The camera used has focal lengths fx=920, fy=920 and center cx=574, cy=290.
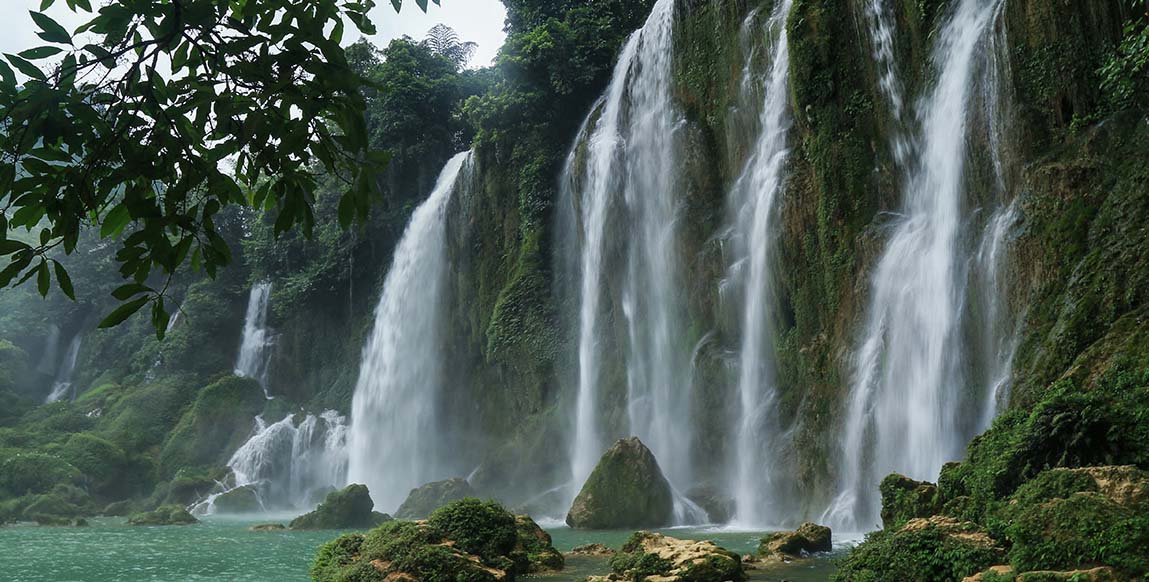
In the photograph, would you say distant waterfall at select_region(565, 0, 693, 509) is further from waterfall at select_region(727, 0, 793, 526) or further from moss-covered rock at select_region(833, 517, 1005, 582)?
moss-covered rock at select_region(833, 517, 1005, 582)

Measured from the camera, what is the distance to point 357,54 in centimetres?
4219

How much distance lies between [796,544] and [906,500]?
2.01 m

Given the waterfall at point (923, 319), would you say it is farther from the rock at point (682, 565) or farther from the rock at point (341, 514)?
the rock at point (341, 514)

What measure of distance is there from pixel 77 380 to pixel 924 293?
44.2 meters

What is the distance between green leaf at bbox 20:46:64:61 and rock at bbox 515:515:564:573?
30.3 ft

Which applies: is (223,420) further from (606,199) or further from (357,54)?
(606,199)

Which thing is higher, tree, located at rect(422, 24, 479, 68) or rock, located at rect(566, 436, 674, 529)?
tree, located at rect(422, 24, 479, 68)

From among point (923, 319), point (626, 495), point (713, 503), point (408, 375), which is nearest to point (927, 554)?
point (923, 319)

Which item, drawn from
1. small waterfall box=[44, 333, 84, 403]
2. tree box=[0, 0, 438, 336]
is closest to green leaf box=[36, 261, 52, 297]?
tree box=[0, 0, 438, 336]

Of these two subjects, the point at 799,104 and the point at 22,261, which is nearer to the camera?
the point at 22,261

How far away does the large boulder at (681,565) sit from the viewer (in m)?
9.30

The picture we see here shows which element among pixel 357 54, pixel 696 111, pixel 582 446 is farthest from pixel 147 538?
pixel 357 54

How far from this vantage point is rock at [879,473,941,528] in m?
9.61

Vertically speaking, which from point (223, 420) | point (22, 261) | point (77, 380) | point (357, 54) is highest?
point (357, 54)
